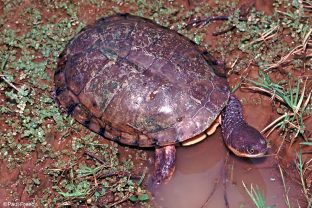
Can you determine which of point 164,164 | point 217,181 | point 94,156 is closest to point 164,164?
point 164,164

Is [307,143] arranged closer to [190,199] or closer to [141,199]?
[190,199]

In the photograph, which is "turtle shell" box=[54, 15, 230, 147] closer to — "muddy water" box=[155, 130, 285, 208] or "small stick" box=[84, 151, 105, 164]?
"small stick" box=[84, 151, 105, 164]

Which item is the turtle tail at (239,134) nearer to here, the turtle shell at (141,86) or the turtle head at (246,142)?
the turtle head at (246,142)

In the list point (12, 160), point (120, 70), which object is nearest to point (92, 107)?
point (120, 70)

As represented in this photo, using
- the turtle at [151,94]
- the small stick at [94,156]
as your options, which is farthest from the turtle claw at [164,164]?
the small stick at [94,156]

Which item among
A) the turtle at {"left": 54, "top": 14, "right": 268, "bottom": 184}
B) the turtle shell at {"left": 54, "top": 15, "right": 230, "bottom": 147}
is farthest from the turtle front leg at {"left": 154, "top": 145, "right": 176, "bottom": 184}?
the turtle shell at {"left": 54, "top": 15, "right": 230, "bottom": 147}

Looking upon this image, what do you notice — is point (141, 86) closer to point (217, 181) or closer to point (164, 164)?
point (164, 164)

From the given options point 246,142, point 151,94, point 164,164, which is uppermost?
point 151,94
